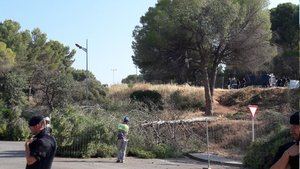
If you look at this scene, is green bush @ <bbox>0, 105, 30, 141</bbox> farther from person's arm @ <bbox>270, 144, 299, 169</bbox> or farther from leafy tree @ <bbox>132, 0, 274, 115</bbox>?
person's arm @ <bbox>270, 144, 299, 169</bbox>

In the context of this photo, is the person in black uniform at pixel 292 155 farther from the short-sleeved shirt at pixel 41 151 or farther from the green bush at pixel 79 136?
the green bush at pixel 79 136

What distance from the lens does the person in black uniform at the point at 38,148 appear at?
6844 mm

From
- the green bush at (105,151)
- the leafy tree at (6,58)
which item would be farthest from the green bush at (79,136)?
the leafy tree at (6,58)

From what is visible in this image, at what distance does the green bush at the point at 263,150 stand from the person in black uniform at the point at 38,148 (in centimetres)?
1097

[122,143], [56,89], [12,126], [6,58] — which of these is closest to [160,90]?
[56,89]

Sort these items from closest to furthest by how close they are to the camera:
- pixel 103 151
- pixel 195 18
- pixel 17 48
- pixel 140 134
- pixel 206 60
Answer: pixel 103 151, pixel 140 134, pixel 195 18, pixel 206 60, pixel 17 48

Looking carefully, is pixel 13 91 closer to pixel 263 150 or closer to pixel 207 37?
pixel 207 37

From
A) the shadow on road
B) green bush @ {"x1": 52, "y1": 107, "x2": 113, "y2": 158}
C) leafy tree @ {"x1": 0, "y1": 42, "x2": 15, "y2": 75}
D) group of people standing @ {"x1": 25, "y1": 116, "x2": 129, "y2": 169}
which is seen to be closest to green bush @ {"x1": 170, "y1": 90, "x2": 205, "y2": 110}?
leafy tree @ {"x1": 0, "y1": 42, "x2": 15, "y2": 75}

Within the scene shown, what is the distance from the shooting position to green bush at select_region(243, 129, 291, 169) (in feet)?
56.6

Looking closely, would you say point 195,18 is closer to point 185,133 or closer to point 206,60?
point 206,60

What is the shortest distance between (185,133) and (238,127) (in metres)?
4.20

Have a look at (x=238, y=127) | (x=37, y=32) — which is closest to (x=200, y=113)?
(x=238, y=127)

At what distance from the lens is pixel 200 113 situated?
39344mm

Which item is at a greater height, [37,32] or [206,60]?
[37,32]
